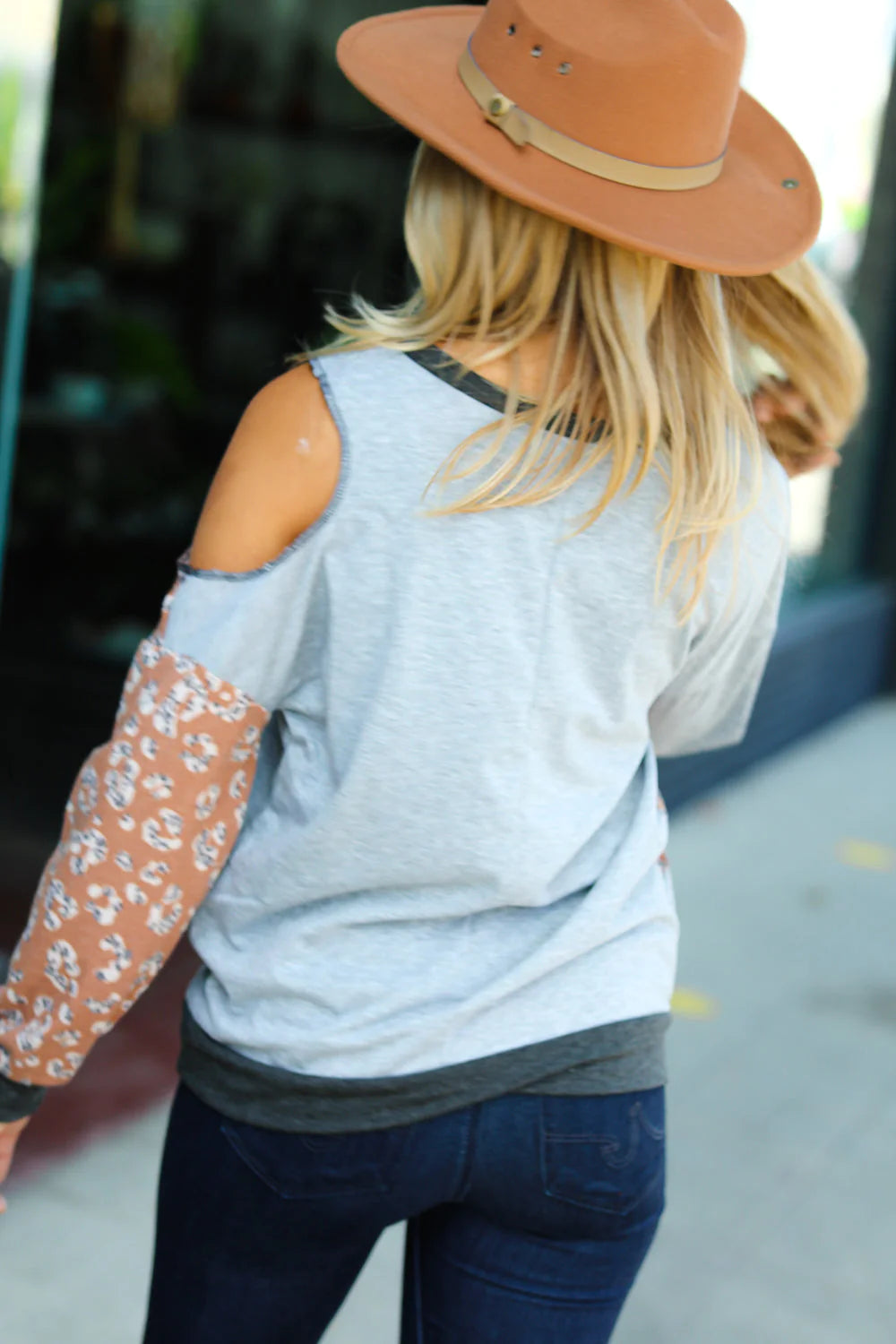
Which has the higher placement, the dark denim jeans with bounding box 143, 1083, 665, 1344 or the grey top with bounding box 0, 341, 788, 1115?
the grey top with bounding box 0, 341, 788, 1115

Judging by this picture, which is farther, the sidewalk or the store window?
the store window

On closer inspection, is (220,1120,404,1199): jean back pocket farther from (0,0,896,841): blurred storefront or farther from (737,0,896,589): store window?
(737,0,896,589): store window

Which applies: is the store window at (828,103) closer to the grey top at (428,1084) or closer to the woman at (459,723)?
the woman at (459,723)

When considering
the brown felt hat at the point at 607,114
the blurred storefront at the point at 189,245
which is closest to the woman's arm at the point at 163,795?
the brown felt hat at the point at 607,114

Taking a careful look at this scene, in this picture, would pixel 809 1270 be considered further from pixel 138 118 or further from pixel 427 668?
pixel 138 118

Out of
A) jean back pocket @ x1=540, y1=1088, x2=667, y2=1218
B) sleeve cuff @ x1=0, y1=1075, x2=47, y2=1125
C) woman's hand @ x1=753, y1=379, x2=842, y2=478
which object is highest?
woman's hand @ x1=753, y1=379, x2=842, y2=478

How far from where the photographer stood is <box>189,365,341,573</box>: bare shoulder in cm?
116

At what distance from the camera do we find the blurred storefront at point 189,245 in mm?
5539

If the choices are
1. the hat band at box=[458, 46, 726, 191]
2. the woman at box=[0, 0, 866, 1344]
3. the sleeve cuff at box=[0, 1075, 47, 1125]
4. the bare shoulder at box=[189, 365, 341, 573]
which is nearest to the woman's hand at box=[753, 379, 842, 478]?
the woman at box=[0, 0, 866, 1344]

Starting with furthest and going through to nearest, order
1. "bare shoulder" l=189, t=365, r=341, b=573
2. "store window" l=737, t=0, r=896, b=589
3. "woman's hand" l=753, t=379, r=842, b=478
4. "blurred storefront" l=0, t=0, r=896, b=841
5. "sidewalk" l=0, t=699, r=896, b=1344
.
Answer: "blurred storefront" l=0, t=0, r=896, b=841 < "store window" l=737, t=0, r=896, b=589 < "sidewalk" l=0, t=699, r=896, b=1344 < "woman's hand" l=753, t=379, r=842, b=478 < "bare shoulder" l=189, t=365, r=341, b=573

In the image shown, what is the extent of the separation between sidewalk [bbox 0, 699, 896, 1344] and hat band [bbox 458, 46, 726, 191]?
1.88 meters

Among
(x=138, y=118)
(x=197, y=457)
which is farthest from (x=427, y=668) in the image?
(x=138, y=118)

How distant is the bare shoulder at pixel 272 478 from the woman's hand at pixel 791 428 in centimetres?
48

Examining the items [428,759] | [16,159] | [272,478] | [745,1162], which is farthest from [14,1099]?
[745,1162]
